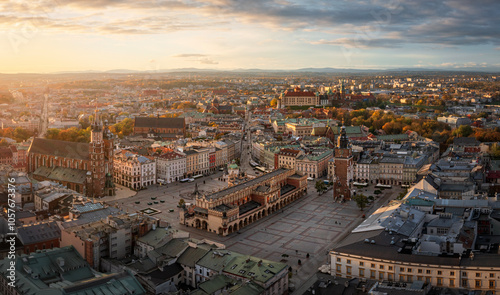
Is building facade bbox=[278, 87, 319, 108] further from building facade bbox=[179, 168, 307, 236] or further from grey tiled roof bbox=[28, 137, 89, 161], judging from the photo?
building facade bbox=[179, 168, 307, 236]

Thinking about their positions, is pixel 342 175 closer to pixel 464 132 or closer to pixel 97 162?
pixel 97 162

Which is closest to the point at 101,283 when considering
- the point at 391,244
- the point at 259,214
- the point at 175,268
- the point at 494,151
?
the point at 175,268

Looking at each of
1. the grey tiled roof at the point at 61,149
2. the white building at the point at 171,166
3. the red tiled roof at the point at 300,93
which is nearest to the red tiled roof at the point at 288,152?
the white building at the point at 171,166

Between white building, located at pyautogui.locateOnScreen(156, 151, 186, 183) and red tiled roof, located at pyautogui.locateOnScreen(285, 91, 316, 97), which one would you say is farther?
red tiled roof, located at pyautogui.locateOnScreen(285, 91, 316, 97)

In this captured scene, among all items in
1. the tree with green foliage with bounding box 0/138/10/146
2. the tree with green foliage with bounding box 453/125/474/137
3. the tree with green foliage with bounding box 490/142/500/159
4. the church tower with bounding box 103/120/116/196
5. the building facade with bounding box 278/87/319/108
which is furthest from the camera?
the building facade with bounding box 278/87/319/108

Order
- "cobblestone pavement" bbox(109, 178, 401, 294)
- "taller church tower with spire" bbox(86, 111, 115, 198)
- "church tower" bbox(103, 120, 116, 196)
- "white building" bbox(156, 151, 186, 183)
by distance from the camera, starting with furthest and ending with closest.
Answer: "white building" bbox(156, 151, 186, 183)
"church tower" bbox(103, 120, 116, 196)
"taller church tower with spire" bbox(86, 111, 115, 198)
"cobblestone pavement" bbox(109, 178, 401, 294)

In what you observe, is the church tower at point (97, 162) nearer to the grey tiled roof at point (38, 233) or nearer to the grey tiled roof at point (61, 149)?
the grey tiled roof at point (61, 149)

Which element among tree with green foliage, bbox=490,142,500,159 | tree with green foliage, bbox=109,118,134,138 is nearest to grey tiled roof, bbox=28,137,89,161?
tree with green foliage, bbox=109,118,134,138

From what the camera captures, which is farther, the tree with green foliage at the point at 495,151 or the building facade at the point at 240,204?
the tree with green foliage at the point at 495,151

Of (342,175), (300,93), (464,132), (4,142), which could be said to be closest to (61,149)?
(4,142)

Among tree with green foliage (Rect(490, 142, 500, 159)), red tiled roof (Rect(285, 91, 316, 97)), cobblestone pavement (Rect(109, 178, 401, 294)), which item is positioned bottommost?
cobblestone pavement (Rect(109, 178, 401, 294))

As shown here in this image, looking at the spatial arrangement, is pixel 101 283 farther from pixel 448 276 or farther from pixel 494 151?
pixel 494 151

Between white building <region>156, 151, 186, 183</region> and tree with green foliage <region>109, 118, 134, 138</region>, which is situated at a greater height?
tree with green foliage <region>109, 118, 134, 138</region>
